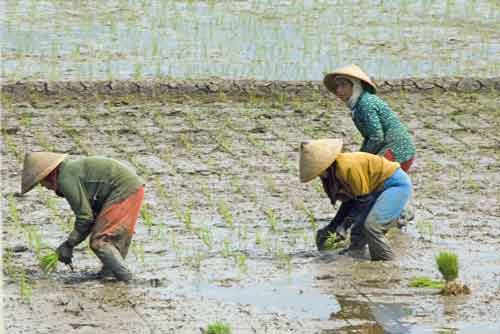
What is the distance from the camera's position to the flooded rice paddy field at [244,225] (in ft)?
22.4

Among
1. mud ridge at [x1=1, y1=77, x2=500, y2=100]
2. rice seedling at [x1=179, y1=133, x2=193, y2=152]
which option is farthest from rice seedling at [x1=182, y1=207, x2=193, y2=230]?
mud ridge at [x1=1, y1=77, x2=500, y2=100]

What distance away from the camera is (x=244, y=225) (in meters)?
8.66

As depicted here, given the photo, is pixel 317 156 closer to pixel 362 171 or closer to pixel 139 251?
pixel 362 171

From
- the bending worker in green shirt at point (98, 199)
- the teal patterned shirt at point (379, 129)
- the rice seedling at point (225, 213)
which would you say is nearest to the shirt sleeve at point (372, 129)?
the teal patterned shirt at point (379, 129)

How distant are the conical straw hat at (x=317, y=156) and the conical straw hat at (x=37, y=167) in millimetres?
1339

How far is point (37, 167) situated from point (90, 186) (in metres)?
0.33

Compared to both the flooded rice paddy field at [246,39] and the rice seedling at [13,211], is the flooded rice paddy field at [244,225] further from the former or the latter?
the flooded rice paddy field at [246,39]

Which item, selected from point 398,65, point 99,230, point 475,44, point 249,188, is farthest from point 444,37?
point 99,230

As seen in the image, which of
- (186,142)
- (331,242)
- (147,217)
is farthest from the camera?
(186,142)

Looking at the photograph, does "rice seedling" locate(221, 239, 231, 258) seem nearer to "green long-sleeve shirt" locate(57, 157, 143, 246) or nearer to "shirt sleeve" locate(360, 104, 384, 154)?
"green long-sleeve shirt" locate(57, 157, 143, 246)

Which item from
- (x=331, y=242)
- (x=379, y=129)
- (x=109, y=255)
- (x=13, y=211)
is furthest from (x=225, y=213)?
(x=109, y=255)

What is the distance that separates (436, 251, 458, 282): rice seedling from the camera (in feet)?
22.9

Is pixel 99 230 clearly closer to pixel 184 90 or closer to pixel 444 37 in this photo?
pixel 184 90

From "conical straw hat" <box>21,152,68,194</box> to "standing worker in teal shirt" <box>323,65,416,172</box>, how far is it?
2.00 metres
